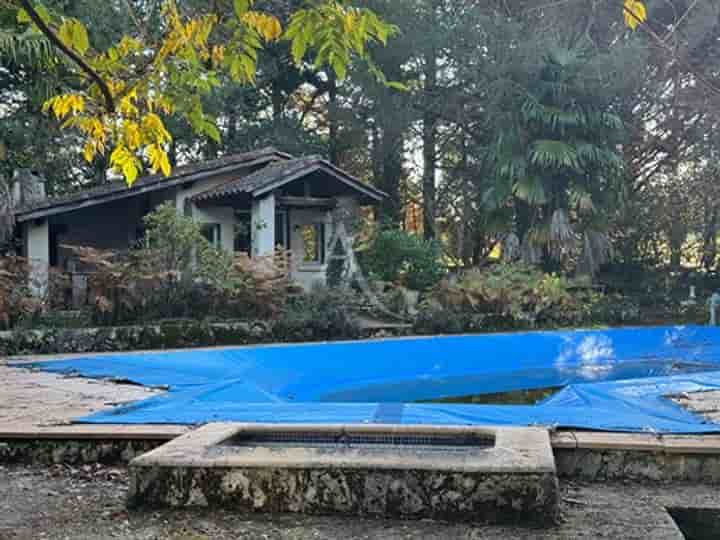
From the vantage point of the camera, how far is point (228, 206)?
1741cm

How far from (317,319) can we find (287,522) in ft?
31.8

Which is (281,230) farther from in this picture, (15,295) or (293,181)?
(15,295)

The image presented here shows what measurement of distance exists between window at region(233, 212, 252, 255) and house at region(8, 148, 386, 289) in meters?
0.02

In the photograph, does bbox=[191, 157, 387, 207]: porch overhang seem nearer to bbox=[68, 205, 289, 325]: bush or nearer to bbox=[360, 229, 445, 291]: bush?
bbox=[360, 229, 445, 291]: bush

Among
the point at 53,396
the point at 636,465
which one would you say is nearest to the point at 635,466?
the point at 636,465

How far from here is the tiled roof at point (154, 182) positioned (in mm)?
14977

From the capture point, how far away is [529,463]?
12.4ft

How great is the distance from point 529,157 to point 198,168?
7.64 m

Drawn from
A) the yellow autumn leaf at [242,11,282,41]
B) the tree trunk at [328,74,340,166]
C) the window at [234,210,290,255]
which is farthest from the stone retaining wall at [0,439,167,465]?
the tree trunk at [328,74,340,166]

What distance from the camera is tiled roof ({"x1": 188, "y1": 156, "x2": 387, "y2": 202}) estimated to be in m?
15.8

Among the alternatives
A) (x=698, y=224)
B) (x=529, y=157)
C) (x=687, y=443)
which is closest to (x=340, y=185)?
(x=529, y=157)

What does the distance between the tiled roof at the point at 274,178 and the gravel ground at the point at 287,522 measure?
11.7 meters

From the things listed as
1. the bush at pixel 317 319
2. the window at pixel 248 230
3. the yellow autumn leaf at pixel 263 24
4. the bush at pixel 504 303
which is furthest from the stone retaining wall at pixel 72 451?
the window at pixel 248 230

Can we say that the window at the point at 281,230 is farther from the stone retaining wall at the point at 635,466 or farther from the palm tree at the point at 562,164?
the stone retaining wall at the point at 635,466
